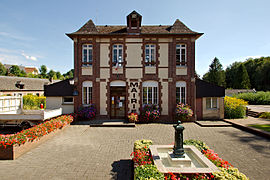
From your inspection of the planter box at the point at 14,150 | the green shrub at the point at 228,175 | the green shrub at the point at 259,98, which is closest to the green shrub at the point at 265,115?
Result: the green shrub at the point at 228,175

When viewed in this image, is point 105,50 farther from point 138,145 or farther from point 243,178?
point 243,178

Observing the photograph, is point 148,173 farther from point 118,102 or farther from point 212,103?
point 212,103

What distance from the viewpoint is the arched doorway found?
43.8 feet

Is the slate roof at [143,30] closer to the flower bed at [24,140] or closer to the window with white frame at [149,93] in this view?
the window with white frame at [149,93]

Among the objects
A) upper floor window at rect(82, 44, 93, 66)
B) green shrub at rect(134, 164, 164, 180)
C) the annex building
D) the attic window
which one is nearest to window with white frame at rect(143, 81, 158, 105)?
the annex building

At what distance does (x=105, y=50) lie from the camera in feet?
43.3

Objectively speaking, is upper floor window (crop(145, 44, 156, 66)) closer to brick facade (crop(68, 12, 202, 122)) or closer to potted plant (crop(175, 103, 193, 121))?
brick facade (crop(68, 12, 202, 122))

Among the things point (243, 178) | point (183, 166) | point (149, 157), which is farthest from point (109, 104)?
point (243, 178)

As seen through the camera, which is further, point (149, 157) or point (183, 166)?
point (149, 157)

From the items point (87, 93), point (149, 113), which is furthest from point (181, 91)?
point (87, 93)

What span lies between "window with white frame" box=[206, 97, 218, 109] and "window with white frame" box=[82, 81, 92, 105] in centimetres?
1152

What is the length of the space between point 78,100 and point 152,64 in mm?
7807

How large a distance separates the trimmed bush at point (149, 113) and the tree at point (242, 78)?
169 ft

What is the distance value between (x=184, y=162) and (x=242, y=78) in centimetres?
5860
